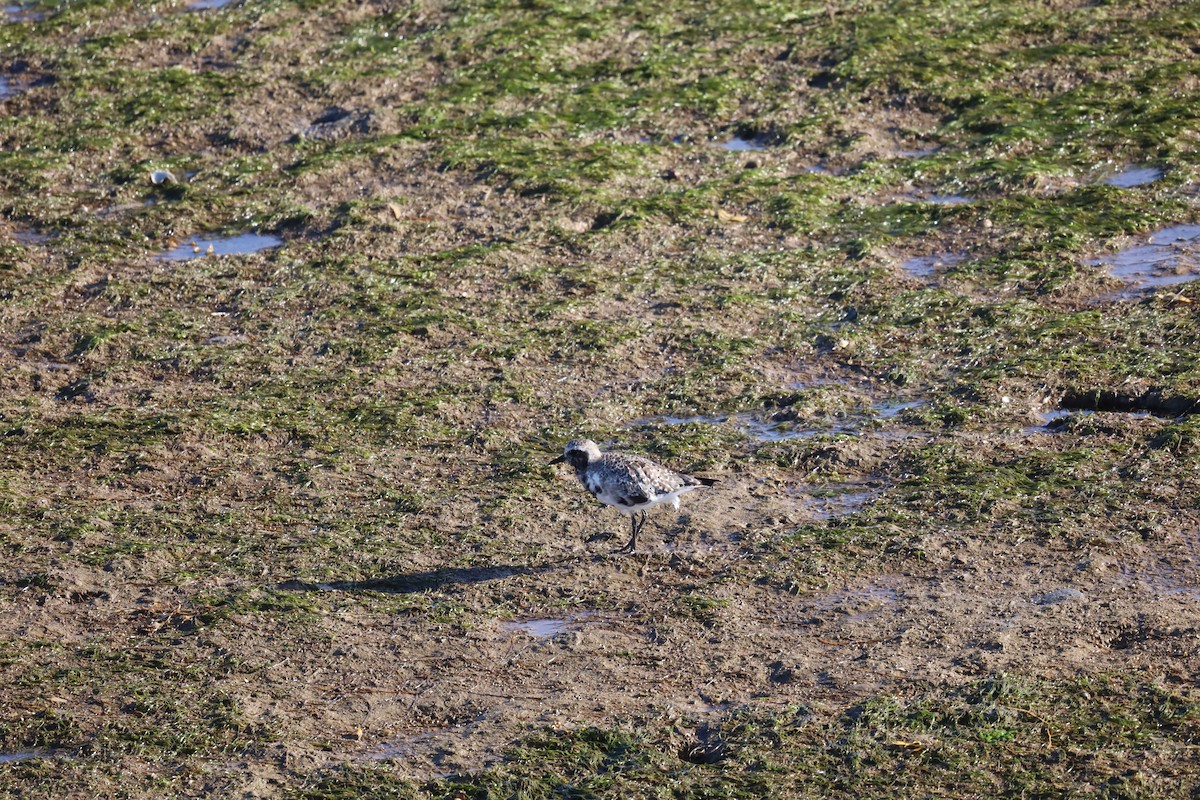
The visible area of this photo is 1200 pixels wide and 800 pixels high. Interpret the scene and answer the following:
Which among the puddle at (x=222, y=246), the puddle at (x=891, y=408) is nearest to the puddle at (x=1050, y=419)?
the puddle at (x=891, y=408)

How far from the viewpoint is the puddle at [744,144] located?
13.0m

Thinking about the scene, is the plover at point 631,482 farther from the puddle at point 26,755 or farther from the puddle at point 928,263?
the puddle at point 928,263

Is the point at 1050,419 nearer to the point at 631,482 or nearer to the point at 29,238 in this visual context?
the point at 631,482

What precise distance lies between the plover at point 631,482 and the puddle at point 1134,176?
5.89 m

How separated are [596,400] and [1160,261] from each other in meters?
4.57

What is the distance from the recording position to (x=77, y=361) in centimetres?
999

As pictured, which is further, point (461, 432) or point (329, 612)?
point (461, 432)

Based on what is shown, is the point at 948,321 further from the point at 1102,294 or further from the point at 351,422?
the point at 351,422

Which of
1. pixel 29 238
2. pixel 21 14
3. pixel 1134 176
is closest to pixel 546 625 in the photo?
pixel 29 238

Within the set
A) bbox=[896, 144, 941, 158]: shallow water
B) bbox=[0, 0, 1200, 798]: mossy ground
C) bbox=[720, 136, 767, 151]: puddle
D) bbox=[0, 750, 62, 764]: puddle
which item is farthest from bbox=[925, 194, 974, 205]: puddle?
bbox=[0, 750, 62, 764]: puddle

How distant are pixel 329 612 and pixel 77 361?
12.1ft

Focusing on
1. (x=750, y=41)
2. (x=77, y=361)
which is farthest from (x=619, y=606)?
(x=750, y=41)

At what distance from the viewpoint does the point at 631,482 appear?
7.72 m

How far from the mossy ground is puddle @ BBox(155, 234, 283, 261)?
0.16m
